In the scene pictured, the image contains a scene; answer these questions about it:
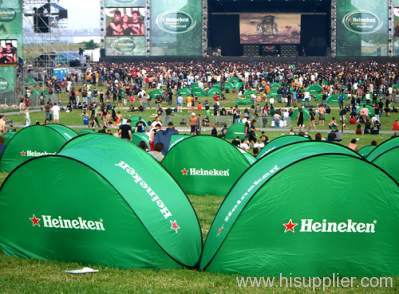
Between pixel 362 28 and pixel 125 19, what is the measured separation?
1978 centimetres

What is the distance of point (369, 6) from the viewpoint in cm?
6888

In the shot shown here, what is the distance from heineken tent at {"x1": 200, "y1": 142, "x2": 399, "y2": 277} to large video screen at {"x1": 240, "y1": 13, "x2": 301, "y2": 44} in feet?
220

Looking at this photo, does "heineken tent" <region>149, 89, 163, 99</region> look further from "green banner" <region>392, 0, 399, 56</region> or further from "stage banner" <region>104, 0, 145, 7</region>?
"green banner" <region>392, 0, 399, 56</region>

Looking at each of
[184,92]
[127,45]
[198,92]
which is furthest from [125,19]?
[184,92]

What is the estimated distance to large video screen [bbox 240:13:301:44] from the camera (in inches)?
2923

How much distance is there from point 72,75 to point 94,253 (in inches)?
2254

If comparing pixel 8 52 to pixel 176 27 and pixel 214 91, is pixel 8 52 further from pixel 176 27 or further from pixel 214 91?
pixel 176 27

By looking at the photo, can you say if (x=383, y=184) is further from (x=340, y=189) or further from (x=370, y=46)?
(x=370, y=46)

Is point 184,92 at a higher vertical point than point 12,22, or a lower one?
lower

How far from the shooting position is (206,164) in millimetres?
15891

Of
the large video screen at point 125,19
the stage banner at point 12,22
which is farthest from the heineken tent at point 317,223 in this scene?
the large video screen at point 125,19

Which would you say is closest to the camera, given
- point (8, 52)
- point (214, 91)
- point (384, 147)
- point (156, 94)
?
point (384, 147)

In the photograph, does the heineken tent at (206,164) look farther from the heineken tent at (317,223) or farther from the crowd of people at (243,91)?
the crowd of people at (243,91)

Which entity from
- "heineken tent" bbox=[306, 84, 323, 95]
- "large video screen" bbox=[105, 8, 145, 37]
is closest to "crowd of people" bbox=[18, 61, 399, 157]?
"heineken tent" bbox=[306, 84, 323, 95]
